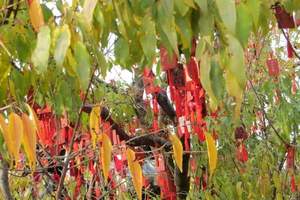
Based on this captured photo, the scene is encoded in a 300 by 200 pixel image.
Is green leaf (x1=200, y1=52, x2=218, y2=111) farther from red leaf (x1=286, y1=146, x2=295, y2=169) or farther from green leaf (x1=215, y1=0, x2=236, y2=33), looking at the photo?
red leaf (x1=286, y1=146, x2=295, y2=169)

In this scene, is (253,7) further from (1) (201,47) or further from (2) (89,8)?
(2) (89,8)

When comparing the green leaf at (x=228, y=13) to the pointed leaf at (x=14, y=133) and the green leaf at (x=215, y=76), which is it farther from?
the pointed leaf at (x=14, y=133)

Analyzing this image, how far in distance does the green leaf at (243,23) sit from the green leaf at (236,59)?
5cm

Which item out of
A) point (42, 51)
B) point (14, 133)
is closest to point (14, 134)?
point (14, 133)

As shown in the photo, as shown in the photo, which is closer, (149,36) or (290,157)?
(149,36)

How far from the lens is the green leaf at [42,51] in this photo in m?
0.84

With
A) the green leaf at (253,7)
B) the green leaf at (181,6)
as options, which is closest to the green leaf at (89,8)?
the green leaf at (181,6)

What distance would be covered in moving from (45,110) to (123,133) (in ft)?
2.69

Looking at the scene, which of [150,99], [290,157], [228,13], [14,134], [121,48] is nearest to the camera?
[228,13]

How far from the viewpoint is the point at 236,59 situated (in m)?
0.80

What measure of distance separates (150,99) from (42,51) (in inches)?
86.3

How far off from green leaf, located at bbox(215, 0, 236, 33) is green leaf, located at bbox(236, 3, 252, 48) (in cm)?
9

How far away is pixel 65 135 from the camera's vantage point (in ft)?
7.82

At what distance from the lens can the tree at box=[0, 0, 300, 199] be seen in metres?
0.88
